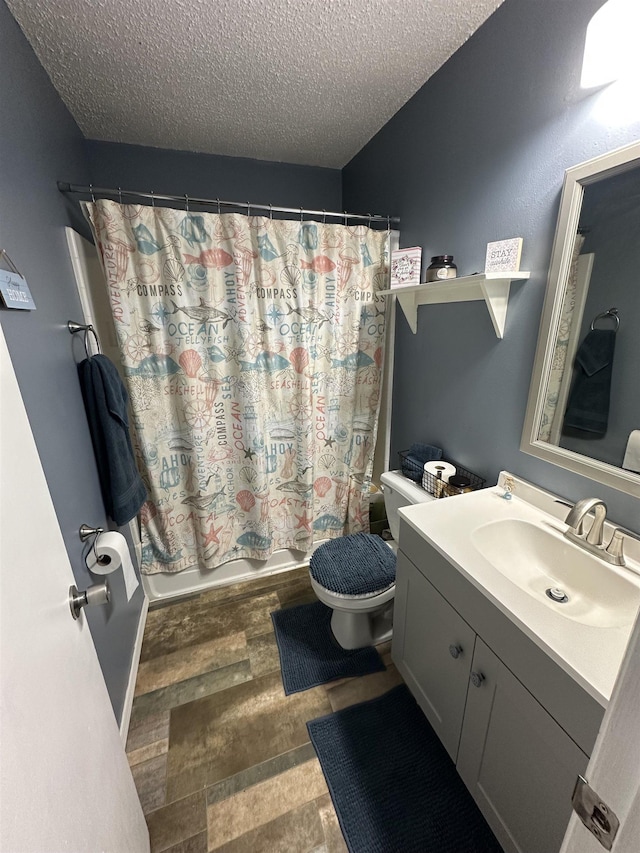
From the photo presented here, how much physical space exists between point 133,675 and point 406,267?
222cm

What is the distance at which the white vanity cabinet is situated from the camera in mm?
736

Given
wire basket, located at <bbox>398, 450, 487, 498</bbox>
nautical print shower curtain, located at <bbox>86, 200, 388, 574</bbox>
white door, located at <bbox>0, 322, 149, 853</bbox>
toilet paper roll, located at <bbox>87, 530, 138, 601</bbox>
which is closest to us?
A: white door, located at <bbox>0, 322, 149, 853</bbox>

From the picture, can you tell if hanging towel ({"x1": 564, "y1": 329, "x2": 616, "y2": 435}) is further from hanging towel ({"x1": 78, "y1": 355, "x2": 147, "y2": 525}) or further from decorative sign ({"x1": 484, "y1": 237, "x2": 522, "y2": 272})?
hanging towel ({"x1": 78, "y1": 355, "x2": 147, "y2": 525})

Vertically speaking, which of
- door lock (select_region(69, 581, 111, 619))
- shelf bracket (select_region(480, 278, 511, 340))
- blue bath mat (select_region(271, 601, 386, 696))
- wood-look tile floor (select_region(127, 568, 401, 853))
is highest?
shelf bracket (select_region(480, 278, 511, 340))

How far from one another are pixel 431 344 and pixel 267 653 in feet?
5.54

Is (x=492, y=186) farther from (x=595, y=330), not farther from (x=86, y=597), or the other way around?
(x=86, y=597)

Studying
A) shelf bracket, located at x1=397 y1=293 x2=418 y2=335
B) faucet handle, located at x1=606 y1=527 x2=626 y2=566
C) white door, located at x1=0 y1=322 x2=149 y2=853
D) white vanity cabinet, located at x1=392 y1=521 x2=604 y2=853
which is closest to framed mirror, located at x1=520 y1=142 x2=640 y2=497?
faucet handle, located at x1=606 y1=527 x2=626 y2=566

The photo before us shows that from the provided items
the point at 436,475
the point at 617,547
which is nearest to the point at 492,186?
the point at 436,475

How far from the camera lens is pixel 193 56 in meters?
1.30

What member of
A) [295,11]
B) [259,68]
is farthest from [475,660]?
[259,68]

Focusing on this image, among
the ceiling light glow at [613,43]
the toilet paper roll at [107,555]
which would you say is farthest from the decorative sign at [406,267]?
the toilet paper roll at [107,555]

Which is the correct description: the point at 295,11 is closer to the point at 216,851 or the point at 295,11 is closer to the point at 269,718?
the point at 269,718

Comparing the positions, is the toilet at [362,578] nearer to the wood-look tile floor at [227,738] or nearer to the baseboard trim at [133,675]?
the wood-look tile floor at [227,738]

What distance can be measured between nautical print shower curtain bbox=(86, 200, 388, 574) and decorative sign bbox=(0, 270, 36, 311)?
61 cm
